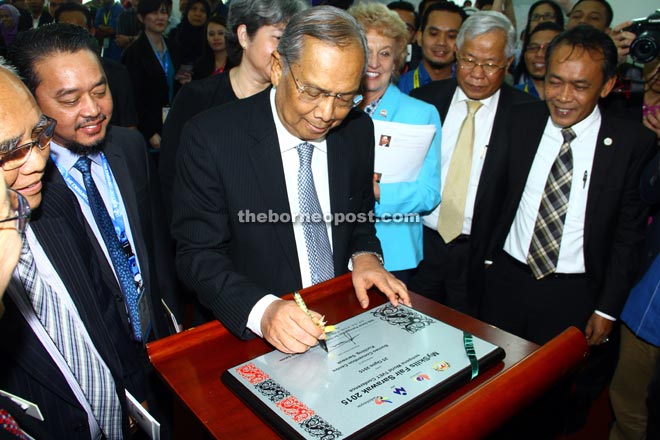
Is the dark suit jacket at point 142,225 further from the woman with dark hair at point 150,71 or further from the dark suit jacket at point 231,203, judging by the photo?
the woman with dark hair at point 150,71

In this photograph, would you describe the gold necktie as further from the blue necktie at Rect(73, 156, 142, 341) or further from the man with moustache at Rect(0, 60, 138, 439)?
the man with moustache at Rect(0, 60, 138, 439)

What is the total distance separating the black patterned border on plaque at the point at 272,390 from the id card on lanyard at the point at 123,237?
0.93m

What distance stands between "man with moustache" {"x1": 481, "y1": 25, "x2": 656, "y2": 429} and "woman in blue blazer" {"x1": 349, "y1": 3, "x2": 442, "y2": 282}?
48cm

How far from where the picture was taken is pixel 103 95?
185cm

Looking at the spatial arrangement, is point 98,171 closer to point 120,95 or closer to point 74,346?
point 74,346

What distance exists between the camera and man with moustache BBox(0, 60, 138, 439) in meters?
1.13

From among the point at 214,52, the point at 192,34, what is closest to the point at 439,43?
the point at 214,52

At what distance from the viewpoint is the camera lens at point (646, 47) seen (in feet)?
8.93

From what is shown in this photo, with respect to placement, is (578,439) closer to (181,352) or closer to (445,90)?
(445,90)

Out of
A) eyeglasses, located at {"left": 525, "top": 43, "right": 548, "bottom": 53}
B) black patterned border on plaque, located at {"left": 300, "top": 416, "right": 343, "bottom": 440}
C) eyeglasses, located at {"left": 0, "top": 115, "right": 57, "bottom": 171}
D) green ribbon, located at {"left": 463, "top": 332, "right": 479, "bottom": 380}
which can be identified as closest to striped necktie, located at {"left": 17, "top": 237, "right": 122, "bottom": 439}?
eyeglasses, located at {"left": 0, "top": 115, "right": 57, "bottom": 171}

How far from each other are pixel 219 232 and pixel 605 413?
111 inches

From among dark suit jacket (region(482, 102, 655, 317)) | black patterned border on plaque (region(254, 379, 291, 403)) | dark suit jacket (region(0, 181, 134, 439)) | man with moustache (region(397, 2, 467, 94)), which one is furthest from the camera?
man with moustache (region(397, 2, 467, 94))

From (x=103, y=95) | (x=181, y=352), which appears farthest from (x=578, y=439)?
(x=103, y=95)

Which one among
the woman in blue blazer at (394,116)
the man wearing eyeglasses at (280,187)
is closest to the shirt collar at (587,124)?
the woman in blue blazer at (394,116)
